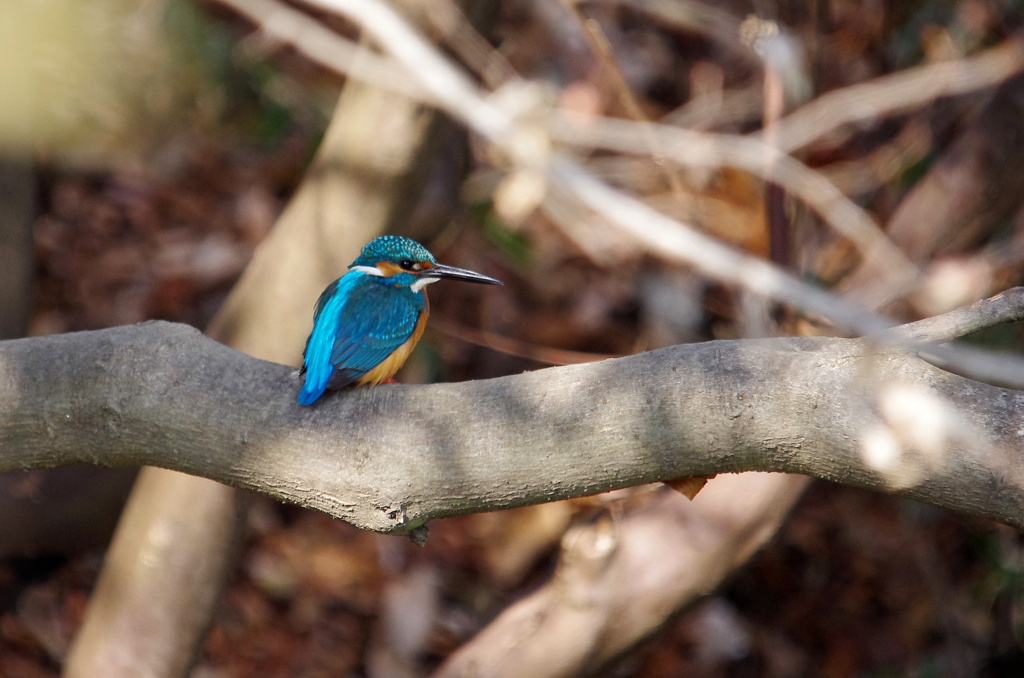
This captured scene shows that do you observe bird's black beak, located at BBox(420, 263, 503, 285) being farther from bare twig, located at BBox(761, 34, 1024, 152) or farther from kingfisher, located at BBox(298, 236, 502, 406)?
bare twig, located at BBox(761, 34, 1024, 152)

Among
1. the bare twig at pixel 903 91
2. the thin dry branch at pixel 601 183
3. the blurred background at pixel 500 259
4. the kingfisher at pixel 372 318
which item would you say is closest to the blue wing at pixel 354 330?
the kingfisher at pixel 372 318

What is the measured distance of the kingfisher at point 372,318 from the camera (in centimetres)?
197

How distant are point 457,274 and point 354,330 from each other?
0.39m

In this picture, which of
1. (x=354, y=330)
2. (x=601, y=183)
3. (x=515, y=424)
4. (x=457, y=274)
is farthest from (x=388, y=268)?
(x=515, y=424)

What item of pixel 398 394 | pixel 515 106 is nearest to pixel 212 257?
pixel 515 106

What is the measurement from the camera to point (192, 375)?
1.85 meters

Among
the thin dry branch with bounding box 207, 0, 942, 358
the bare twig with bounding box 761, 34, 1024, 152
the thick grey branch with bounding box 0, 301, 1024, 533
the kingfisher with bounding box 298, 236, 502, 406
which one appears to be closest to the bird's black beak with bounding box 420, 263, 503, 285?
the kingfisher with bounding box 298, 236, 502, 406

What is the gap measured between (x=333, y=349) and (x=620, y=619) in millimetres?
1582

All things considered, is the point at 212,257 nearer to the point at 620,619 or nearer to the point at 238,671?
the point at 238,671

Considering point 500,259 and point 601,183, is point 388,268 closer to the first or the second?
point 601,183

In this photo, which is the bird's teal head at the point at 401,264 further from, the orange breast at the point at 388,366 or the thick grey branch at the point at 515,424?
the thick grey branch at the point at 515,424

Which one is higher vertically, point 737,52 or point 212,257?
point 737,52

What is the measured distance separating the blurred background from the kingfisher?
0.67 metres

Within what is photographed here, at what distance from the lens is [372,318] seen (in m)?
2.35
